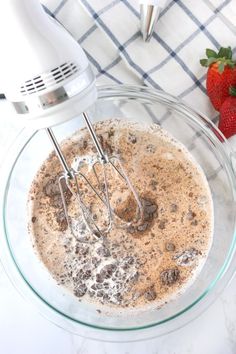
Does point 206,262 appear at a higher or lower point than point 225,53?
lower

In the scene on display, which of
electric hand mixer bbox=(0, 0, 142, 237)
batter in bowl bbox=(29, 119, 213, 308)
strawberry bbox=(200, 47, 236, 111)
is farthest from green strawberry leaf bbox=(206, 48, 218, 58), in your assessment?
electric hand mixer bbox=(0, 0, 142, 237)

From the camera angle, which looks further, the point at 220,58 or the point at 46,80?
the point at 220,58

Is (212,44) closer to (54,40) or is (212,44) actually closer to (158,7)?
(158,7)

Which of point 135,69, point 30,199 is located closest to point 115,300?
point 30,199

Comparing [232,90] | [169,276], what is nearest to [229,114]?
[232,90]

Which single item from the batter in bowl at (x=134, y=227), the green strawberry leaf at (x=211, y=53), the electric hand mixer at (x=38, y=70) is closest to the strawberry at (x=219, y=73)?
the green strawberry leaf at (x=211, y=53)

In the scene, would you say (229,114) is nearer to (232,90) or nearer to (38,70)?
(232,90)

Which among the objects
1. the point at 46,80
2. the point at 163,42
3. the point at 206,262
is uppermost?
the point at 163,42

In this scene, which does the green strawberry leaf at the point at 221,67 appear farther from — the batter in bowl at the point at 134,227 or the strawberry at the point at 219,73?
the batter in bowl at the point at 134,227
